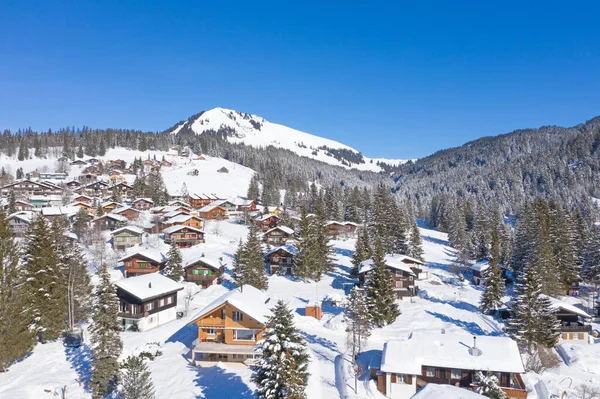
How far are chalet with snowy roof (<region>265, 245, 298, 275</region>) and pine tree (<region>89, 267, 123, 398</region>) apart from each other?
40.5 metres

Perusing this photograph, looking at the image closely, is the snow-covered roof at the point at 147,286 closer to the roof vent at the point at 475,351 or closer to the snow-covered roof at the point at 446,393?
the snow-covered roof at the point at 446,393

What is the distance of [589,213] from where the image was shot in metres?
132

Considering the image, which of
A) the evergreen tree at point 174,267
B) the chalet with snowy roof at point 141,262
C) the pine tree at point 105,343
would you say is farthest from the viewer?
the chalet with snowy roof at point 141,262

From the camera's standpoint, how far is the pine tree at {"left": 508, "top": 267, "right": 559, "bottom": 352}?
123 feet

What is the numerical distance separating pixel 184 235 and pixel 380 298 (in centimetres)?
4627

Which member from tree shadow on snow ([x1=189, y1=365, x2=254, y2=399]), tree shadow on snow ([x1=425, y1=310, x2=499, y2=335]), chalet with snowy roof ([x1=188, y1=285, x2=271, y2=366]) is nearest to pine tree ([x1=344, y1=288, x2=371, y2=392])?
chalet with snowy roof ([x1=188, y1=285, x2=271, y2=366])

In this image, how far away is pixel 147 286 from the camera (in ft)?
138

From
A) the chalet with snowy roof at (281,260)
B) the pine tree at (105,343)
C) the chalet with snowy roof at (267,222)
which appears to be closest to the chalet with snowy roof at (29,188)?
the chalet with snowy roof at (267,222)

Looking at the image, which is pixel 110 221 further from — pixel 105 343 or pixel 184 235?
pixel 105 343

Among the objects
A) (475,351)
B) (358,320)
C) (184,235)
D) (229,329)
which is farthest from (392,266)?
(184,235)

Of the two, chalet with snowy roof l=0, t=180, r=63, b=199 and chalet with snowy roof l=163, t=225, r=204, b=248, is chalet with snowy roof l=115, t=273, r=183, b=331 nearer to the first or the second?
chalet with snowy roof l=163, t=225, r=204, b=248

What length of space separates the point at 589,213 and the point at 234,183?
12959cm

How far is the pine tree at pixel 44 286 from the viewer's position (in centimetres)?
3265

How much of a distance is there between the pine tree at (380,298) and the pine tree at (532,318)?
1201 centimetres
